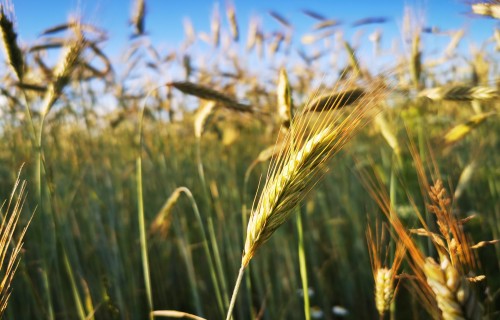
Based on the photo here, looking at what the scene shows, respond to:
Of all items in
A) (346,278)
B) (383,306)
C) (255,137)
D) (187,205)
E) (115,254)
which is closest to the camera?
(383,306)

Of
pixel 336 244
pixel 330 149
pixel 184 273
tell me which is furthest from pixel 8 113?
pixel 330 149

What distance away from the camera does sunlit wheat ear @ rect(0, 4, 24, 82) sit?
1.22 m

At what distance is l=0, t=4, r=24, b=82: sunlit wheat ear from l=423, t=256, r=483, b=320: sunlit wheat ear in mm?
1156

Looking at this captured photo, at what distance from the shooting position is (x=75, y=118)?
2.31 m

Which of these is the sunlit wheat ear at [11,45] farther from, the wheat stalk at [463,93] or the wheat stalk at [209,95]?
the wheat stalk at [463,93]

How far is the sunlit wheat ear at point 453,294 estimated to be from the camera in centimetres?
59

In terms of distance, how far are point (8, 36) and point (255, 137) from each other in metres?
2.53

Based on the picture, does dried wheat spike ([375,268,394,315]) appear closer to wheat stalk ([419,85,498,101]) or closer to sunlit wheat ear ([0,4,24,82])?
wheat stalk ([419,85,498,101])

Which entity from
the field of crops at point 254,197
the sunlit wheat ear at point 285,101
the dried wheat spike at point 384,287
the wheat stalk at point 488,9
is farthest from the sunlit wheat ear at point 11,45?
the wheat stalk at point 488,9

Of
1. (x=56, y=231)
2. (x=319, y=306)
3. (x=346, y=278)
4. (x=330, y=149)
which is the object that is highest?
(x=330, y=149)

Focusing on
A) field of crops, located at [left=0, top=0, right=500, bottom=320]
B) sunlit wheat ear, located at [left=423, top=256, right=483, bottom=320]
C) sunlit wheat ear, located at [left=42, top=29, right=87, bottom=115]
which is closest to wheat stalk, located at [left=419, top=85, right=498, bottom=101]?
field of crops, located at [left=0, top=0, right=500, bottom=320]

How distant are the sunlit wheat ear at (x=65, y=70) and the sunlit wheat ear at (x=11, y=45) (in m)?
0.10

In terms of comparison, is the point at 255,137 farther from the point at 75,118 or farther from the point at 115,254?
the point at 115,254

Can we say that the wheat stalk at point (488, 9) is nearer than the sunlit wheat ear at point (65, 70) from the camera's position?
Yes
